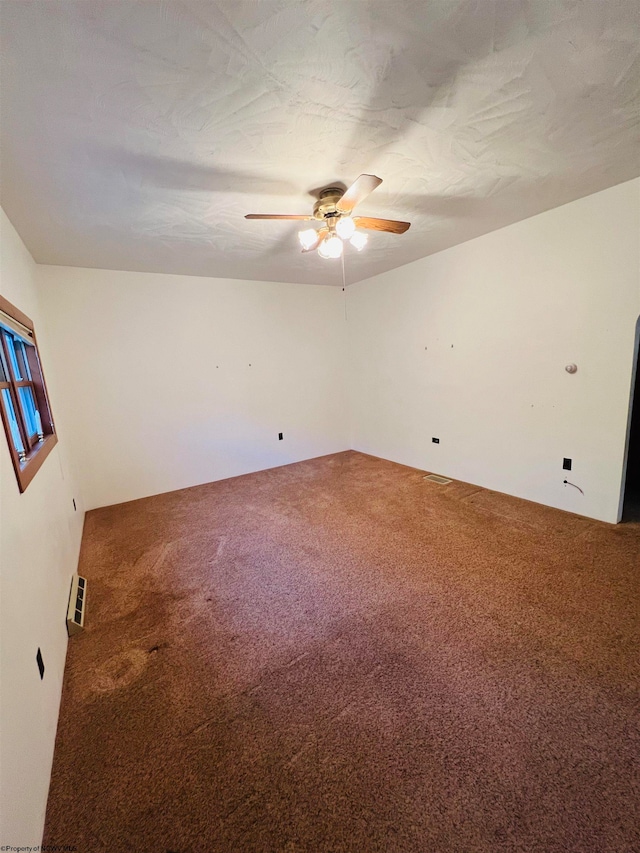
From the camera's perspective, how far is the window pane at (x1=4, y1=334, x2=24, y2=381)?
2.16m

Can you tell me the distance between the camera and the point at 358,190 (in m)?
1.72

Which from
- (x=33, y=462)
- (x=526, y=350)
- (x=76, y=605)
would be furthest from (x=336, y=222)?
(x=76, y=605)

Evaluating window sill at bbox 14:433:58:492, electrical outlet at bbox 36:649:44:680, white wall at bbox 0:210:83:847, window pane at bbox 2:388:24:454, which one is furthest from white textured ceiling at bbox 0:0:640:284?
electrical outlet at bbox 36:649:44:680

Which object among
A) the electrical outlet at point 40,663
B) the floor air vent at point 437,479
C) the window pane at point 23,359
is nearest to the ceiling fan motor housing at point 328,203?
the window pane at point 23,359

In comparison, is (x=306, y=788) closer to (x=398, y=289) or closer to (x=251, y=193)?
(x=251, y=193)

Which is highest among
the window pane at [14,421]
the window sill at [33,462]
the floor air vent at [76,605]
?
the window pane at [14,421]

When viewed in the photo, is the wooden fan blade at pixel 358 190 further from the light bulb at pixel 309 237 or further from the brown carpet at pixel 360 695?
the brown carpet at pixel 360 695

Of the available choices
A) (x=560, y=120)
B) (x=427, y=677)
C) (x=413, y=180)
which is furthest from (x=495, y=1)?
(x=427, y=677)

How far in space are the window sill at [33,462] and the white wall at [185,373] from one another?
1248mm

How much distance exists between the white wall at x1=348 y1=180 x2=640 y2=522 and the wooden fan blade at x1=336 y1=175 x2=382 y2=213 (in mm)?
1965

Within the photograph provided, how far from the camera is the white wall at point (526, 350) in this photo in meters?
2.58

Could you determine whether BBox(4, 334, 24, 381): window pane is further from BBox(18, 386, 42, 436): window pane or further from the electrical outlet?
the electrical outlet

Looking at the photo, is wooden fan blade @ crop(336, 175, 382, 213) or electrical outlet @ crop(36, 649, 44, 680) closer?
electrical outlet @ crop(36, 649, 44, 680)

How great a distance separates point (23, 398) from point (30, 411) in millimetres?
203
